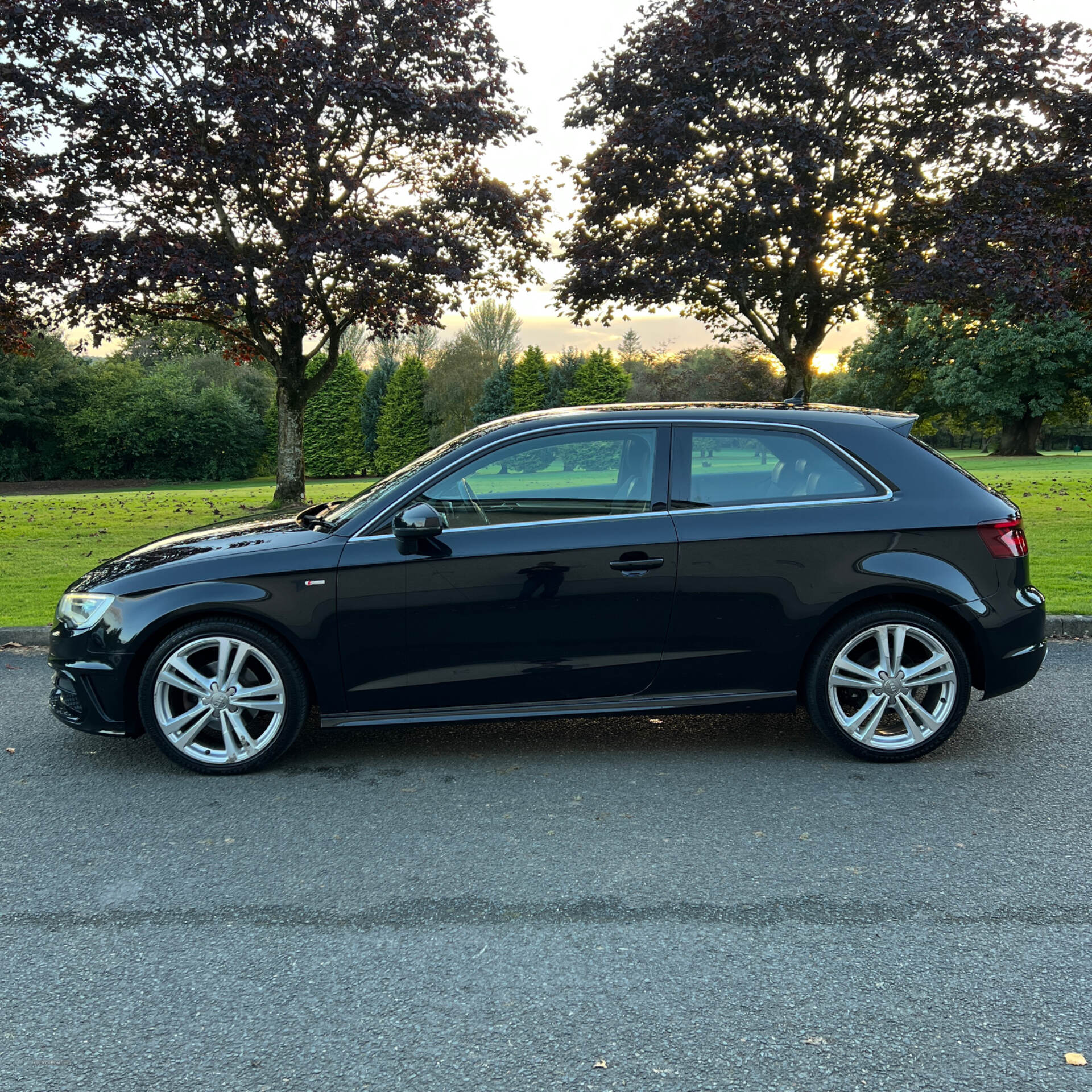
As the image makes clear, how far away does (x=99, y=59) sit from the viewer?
1550cm

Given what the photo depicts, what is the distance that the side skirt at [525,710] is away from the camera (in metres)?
4.61

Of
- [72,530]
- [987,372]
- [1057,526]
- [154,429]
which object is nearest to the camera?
[1057,526]

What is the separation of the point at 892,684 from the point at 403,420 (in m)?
51.3

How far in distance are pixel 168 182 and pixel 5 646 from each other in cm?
1044

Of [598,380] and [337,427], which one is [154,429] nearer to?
[337,427]

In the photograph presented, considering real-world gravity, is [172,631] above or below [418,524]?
below

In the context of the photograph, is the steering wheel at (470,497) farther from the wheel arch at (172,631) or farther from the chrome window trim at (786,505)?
the wheel arch at (172,631)

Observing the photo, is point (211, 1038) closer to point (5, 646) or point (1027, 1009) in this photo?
point (1027, 1009)

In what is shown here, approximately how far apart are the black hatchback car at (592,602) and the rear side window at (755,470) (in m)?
0.01

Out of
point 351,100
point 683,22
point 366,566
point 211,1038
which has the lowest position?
point 211,1038

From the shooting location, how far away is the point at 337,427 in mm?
54906

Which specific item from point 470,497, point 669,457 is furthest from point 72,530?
point 669,457

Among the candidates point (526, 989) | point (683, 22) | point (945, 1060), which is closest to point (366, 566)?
point (526, 989)

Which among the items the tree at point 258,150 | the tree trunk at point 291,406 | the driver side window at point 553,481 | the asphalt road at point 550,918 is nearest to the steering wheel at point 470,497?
the driver side window at point 553,481
